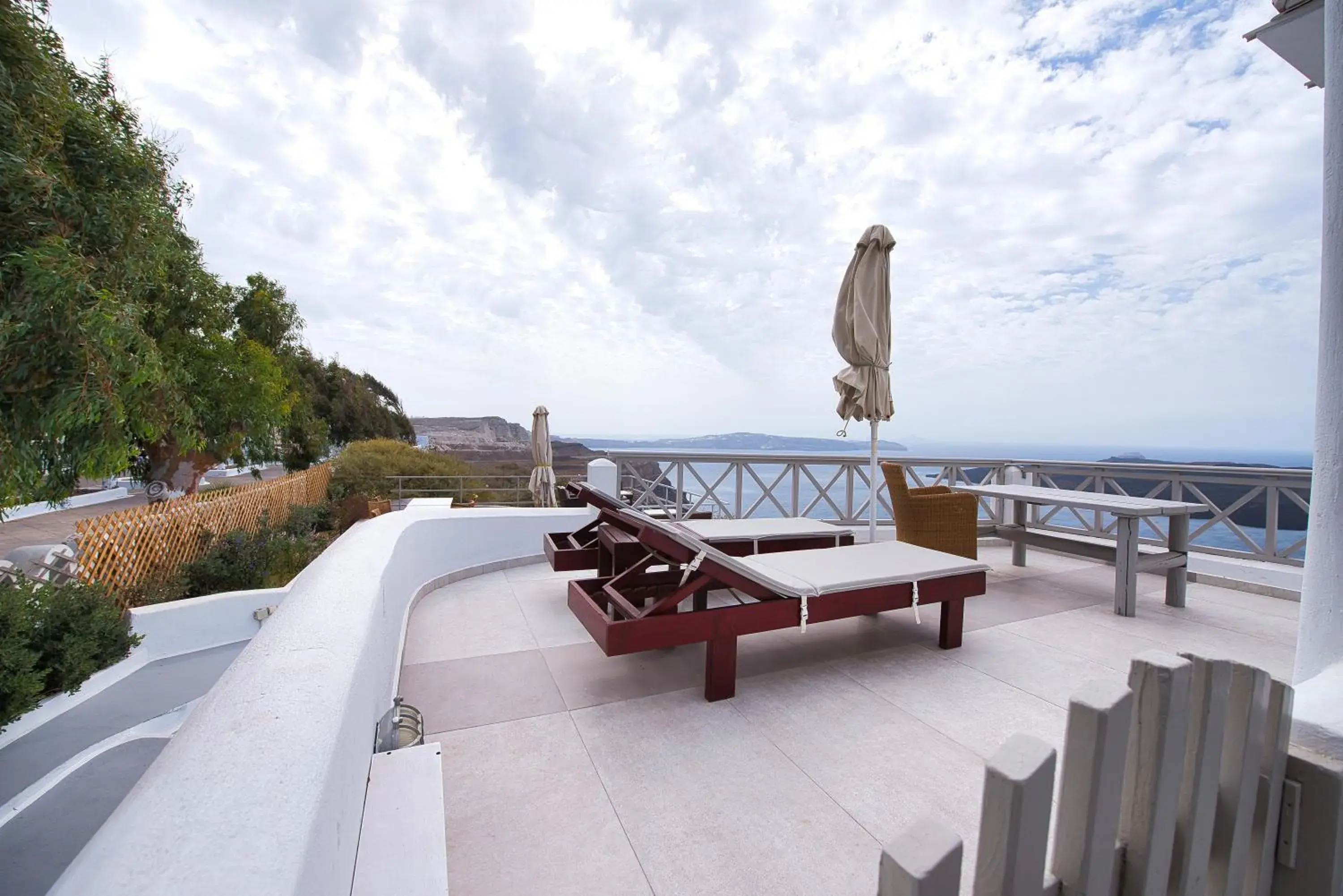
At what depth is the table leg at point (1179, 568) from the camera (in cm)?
390

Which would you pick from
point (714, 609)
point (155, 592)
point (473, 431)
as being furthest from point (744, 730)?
point (473, 431)

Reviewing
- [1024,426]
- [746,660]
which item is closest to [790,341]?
[1024,426]

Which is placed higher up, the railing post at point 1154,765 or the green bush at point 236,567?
the railing post at point 1154,765

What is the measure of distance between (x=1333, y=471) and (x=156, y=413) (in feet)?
33.1

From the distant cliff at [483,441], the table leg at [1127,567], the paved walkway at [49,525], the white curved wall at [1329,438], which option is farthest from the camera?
the distant cliff at [483,441]

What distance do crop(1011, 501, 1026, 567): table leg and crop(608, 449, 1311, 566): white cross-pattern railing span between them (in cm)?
82

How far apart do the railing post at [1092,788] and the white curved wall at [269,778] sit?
107 cm

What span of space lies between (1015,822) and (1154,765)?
0.37 meters

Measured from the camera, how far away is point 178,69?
6.44 meters

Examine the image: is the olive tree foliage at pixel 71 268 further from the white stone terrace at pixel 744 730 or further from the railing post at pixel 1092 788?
the railing post at pixel 1092 788

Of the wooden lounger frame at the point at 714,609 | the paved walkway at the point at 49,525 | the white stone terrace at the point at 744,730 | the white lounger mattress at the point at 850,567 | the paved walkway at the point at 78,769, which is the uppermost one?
the white lounger mattress at the point at 850,567

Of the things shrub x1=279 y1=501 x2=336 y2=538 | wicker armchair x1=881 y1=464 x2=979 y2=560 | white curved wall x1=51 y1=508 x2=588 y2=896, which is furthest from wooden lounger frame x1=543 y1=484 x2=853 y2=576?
shrub x1=279 y1=501 x2=336 y2=538

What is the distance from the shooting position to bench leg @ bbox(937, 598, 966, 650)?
10.1 feet

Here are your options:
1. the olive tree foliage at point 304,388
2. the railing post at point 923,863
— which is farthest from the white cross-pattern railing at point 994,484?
the olive tree foliage at point 304,388
